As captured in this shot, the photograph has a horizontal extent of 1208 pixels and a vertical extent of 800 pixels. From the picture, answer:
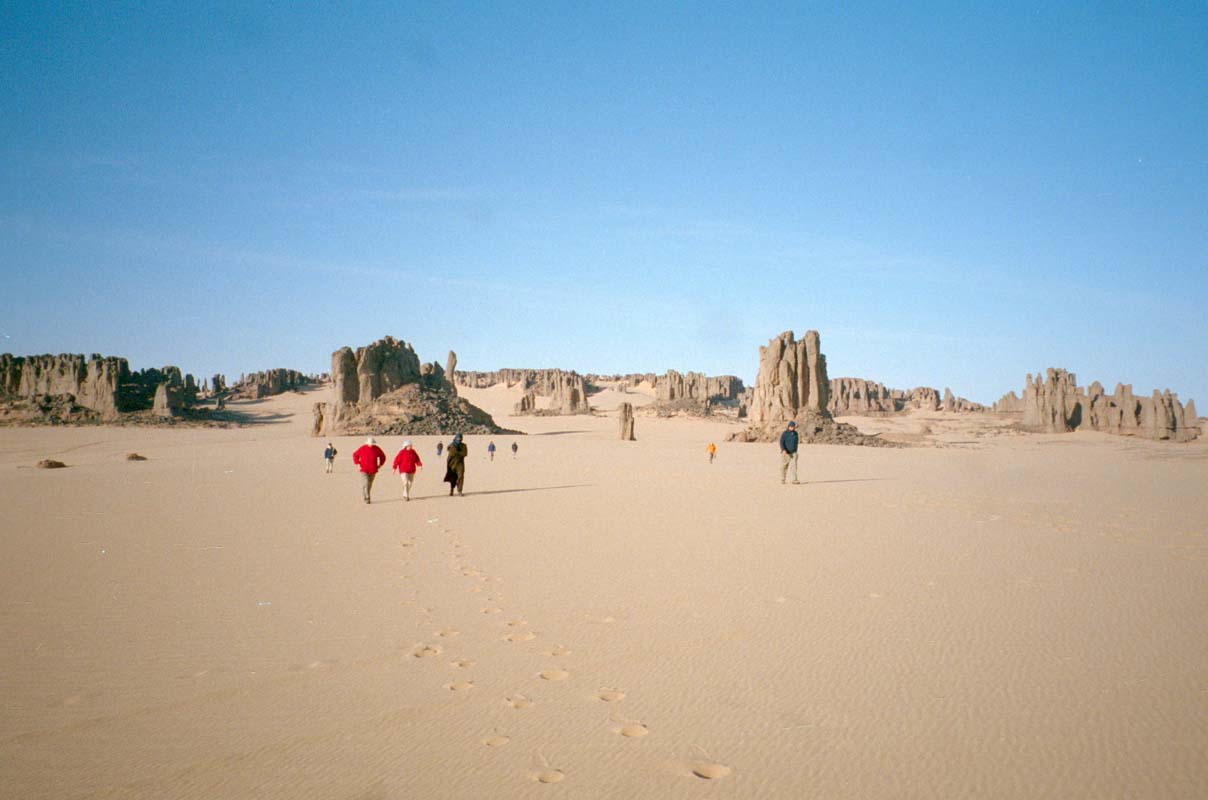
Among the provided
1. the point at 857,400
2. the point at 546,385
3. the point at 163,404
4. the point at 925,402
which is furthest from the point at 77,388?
the point at 925,402

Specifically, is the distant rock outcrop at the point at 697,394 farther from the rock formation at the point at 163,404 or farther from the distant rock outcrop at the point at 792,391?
the rock formation at the point at 163,404

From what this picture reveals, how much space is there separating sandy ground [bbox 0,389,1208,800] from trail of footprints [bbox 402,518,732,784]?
3 cm

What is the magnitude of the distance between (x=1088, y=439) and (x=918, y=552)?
165ft

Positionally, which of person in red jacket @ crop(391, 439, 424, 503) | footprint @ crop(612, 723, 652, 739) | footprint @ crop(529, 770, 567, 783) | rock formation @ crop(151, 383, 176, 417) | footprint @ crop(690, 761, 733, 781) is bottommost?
footprint @ crop(529, 770, 567, 783)

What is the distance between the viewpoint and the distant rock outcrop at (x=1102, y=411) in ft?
161

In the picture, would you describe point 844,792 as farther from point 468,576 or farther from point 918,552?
point 918,552

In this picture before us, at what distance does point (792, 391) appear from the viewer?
4475 centimetres

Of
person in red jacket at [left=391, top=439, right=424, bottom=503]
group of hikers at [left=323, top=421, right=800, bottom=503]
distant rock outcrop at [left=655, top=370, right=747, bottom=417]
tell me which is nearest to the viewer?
group of hikers at [left=323, top=421, right=800, bottom=503]

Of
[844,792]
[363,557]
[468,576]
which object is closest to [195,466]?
[363,557]

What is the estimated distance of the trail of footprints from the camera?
3.36m

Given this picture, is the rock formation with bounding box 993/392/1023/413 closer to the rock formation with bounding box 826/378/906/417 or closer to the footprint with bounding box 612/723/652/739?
the rock formation with bounding box 826/378/906/417

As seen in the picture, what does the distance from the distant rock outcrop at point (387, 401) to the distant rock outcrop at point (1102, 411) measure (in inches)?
1941

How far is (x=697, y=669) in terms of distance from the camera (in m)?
4.75

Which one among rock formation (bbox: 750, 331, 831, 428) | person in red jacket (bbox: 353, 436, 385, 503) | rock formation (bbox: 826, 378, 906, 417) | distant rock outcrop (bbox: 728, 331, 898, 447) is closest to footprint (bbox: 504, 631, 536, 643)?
person in red jacket (bbox: 353, 436, 385, 503)
